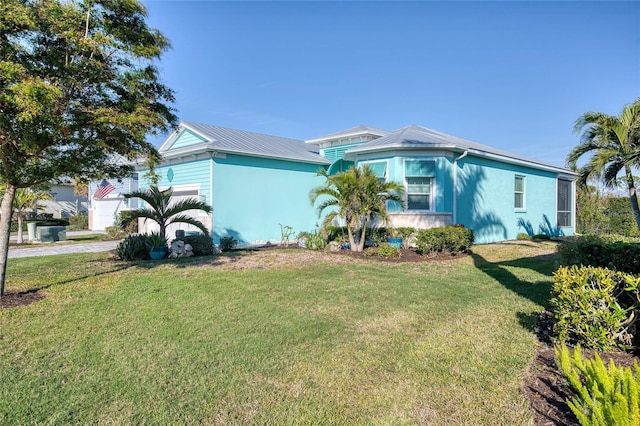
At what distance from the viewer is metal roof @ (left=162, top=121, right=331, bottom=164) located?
14574 millimetres

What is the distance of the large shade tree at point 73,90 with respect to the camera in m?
5.45

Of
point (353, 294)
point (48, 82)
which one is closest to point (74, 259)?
point (48, 82)

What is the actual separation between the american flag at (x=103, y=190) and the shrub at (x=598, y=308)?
25756 mm

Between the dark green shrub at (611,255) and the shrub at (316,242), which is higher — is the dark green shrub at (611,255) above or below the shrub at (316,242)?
above

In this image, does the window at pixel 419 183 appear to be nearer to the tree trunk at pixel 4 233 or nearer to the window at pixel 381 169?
the window at pixel 381 169

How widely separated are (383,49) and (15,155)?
44.4 ft

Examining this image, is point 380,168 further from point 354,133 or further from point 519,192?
point 519,192

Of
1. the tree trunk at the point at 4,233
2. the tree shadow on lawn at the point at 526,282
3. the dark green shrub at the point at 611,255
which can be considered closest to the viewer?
the dark green shrub at the point at 611,255

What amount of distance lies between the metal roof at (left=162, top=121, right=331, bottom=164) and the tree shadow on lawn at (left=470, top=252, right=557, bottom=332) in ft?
27.3

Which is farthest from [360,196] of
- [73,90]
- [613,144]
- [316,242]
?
[73,90]

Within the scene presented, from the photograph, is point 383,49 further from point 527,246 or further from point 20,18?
point 20,18

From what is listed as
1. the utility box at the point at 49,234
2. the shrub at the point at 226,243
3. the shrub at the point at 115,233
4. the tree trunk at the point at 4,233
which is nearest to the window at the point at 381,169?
the shrub at the point at 226,243

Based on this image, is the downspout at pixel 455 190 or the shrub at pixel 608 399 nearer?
the shrub at pixel 608 399

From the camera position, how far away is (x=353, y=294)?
7.16 meters
